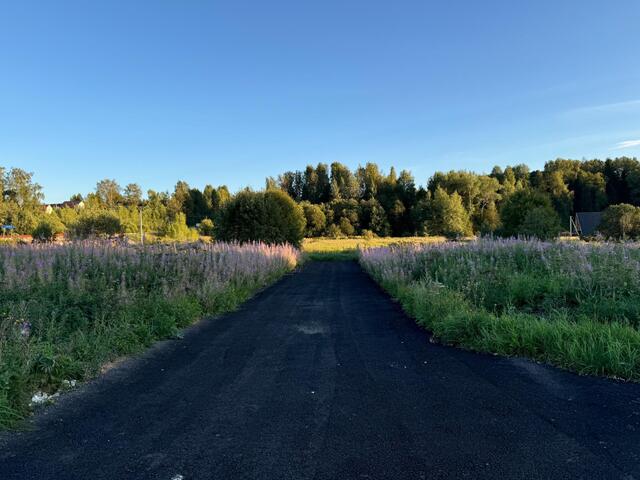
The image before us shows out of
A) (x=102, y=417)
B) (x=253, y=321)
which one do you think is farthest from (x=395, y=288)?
(x=102, y=417)

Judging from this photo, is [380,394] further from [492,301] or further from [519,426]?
[492,301]

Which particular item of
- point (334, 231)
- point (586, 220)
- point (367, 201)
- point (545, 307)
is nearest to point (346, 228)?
point (334, 231)

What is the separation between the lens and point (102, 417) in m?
3.39

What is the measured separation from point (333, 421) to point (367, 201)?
6700 cm

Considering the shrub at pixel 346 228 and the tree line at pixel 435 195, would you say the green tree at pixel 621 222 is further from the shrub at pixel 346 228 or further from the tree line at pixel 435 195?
the shrub at pixel 346 228

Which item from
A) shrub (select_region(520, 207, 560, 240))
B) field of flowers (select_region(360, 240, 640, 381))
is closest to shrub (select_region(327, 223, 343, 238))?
shrub (select_region(520, 207, 560, 240))

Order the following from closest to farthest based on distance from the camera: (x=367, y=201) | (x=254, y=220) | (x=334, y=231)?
(x=254, y=220) → (x=334, y=231) → (x=367, y=201)

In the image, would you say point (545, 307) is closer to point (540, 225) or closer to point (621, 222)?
point (540, 225)

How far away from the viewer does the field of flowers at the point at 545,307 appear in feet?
14.4

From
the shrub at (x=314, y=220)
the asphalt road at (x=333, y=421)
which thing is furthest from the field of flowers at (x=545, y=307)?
the shrub at (x=314, y=220)

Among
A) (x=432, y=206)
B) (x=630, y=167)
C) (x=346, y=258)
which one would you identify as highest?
(x=630, y=167)

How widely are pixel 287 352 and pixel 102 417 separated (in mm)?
2345

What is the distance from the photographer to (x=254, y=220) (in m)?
25.5

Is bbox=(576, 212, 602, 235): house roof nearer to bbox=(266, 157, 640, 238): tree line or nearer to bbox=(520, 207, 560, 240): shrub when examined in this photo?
bbox=(266, 157, 640, 238): tree line
